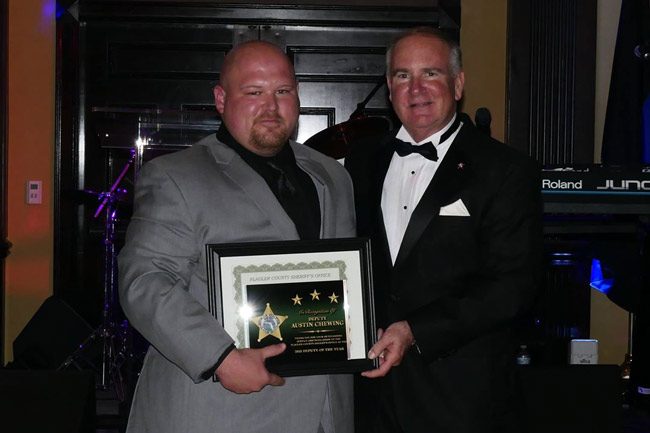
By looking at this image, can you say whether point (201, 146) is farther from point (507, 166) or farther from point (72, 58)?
point (72, 58)

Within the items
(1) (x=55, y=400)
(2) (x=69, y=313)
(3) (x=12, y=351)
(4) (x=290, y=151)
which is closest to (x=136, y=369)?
(2) (x=69, y=313)

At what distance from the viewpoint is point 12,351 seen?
240 inches

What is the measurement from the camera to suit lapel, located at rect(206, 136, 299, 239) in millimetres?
2355

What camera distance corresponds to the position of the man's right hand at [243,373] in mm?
2158

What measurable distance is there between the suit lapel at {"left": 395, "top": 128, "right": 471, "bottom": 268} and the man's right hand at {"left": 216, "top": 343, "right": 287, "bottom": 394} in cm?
57

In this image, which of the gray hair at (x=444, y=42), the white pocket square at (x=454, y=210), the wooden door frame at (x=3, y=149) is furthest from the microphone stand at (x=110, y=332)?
the white pocket square at (x=454, y=210)

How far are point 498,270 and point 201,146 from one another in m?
0.90

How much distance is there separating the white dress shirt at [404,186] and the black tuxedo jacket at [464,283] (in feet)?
0.16

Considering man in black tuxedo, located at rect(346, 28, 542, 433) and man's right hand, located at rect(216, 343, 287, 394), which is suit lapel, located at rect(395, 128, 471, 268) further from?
man's right hand, located at rect(216, 343, 287, 394)

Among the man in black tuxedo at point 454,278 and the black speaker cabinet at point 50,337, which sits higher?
the man in black tuxedo at point 454,278

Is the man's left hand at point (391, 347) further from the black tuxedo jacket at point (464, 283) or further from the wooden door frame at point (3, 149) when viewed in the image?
the wooden door frame at point (3, 149)

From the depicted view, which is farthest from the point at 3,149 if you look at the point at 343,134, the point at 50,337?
the point at 343,134

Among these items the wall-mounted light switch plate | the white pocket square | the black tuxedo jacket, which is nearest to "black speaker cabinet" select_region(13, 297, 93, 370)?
the wall-mounted light switch plate

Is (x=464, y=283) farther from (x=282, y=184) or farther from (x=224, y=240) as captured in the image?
(x=224, y=240)
